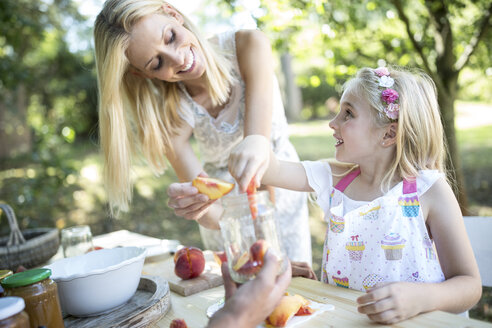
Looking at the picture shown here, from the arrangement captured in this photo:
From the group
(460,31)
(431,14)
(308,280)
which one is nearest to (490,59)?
(460,31)

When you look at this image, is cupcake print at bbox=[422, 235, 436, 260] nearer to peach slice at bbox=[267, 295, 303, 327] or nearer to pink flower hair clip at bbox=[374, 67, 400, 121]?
pink flower hair clip at bbox=[374, 67, 400, 121]

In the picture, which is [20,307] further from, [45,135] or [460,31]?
[45,135]

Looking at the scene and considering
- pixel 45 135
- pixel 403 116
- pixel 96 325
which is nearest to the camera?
pixel 96 325

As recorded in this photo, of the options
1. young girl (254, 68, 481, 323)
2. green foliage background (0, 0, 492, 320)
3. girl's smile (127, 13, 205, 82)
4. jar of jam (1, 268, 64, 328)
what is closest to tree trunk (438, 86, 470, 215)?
green foliage background (0, 0, 492, 320)

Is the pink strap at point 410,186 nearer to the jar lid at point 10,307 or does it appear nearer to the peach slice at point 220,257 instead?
the peach slice at point 220,257

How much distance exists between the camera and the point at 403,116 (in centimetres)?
174

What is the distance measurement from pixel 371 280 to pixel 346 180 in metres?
0.46

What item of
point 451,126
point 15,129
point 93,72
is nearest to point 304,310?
point 451,126

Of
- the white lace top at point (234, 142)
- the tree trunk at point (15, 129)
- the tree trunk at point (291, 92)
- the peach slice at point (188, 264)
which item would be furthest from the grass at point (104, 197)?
the tree trunk at point (291, 92)

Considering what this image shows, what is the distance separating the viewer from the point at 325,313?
131 centimetres

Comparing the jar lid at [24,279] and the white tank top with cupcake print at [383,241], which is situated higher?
the jar lid at [24,279]

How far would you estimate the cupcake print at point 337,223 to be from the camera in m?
1.76

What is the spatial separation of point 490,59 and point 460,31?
0.69 m

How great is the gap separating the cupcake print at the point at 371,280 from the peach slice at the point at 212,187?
2.38 feet
